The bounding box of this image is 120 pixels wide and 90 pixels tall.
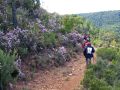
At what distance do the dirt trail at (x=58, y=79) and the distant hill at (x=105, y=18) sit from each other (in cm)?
7903

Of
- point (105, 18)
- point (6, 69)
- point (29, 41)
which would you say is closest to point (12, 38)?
point (29, 41)

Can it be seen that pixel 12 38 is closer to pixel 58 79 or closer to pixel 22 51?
pixel 22 51

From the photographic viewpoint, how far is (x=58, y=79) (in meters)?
16.6

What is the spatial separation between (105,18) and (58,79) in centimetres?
9953

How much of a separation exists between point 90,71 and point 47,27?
6.91 m

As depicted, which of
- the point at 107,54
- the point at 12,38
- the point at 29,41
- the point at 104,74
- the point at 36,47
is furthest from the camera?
the point at 107,54

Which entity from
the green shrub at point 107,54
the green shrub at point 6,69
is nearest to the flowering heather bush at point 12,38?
the green shrub at point 6,69

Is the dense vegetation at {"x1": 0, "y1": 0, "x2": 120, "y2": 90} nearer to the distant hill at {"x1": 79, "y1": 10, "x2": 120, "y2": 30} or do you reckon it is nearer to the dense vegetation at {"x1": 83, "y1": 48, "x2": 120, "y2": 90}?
the dense vegetation at {"x1": 83, "y1": 48, "x2": 120, "y2": 90}

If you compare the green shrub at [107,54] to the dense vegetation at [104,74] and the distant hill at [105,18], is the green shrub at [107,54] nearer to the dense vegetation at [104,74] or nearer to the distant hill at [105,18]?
the dense vegetation at [104,74]

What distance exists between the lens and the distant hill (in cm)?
10062

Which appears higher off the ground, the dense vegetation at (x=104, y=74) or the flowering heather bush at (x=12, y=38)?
the flowering heather bush at (x=12, y=38)

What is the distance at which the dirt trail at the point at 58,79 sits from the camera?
1523cm

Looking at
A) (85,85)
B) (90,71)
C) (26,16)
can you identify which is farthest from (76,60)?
(85,85)

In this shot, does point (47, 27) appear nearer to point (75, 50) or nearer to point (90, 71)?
point (75, 50)
